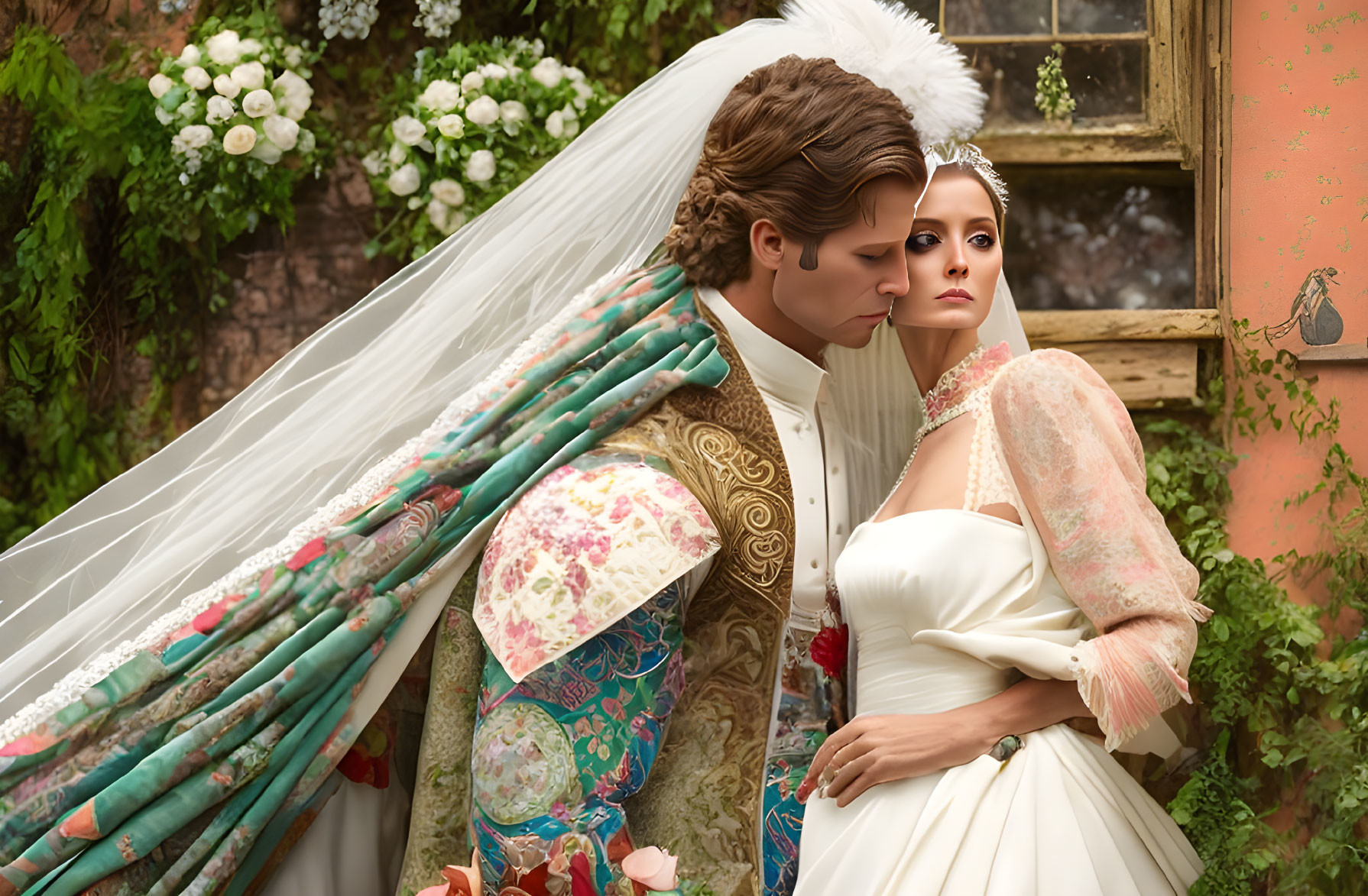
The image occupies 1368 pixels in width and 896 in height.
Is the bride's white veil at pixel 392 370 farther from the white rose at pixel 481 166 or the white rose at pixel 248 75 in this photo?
the white rose at pixel 248 75

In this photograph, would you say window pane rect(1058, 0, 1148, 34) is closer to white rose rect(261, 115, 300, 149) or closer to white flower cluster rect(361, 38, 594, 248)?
white flower cluster rect(361, 38, 594, 248)

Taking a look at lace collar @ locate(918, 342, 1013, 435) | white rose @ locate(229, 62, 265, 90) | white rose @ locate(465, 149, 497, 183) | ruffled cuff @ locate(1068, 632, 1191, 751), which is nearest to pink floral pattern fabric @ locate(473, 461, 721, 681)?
lace collar @ locate(918, 342, 1013, 435)

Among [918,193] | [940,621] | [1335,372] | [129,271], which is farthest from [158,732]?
[1335,372]

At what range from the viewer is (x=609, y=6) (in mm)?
3205

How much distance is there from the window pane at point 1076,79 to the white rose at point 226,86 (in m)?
1.82

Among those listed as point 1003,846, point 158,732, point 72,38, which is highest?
point 72,38

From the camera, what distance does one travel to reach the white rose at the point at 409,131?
311 centimetres

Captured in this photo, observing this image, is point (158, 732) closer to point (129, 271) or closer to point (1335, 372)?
point (129, 271)

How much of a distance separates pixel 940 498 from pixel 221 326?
6.87ft

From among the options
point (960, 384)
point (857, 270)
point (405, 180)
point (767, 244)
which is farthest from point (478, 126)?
point (960, 384)

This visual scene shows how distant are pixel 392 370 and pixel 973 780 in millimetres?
1181

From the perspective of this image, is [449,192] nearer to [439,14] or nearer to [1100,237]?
[439,14]

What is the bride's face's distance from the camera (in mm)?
2105

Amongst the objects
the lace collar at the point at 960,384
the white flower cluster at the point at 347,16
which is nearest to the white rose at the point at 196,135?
the white flower cluster at the point at 347,16
